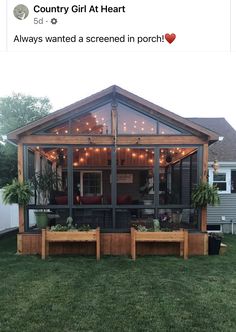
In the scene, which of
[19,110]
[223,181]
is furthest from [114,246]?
[19,110]

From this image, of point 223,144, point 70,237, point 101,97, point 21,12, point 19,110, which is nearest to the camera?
point 21,12

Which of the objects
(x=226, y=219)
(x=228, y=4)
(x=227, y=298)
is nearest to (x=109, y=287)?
(x=227, y=298)

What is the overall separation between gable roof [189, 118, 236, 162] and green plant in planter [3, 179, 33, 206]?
7419 millimetres

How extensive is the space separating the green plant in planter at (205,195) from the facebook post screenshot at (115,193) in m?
0.03

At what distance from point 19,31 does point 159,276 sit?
18.9 feet

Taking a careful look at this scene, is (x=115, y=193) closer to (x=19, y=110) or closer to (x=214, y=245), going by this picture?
(x=214, y=245)

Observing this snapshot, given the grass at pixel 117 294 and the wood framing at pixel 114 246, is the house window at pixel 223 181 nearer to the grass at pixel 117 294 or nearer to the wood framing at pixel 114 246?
the wood framing at pixel 114 246

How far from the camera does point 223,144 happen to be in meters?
13.0

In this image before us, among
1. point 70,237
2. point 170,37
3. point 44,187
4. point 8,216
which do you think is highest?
point 170,37

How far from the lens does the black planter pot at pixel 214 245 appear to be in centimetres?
776

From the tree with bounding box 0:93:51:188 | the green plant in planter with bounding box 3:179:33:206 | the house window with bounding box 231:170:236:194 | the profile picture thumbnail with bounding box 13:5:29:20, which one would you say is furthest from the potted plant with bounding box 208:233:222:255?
the tree with bounding box 0:93:51:188

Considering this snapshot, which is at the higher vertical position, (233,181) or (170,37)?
(170,37)

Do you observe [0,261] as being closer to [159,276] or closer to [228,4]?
[159,276]

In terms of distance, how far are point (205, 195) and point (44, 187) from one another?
13.3ft
